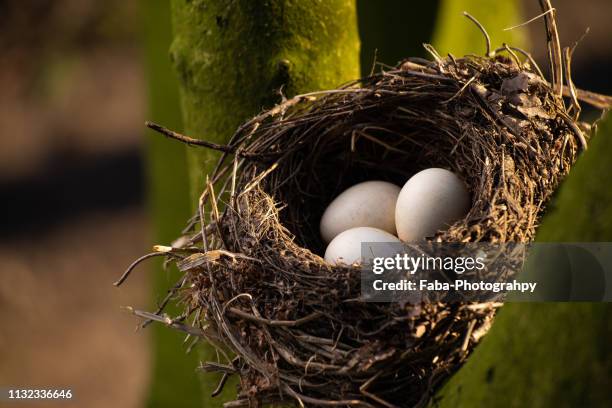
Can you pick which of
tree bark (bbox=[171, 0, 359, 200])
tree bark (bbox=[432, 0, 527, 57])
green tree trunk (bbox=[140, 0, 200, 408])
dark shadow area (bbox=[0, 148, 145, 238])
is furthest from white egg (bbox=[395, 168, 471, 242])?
dark shadow area (bbox=[0, 148, 145, 238])

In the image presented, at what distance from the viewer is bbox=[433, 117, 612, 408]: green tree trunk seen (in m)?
1.15

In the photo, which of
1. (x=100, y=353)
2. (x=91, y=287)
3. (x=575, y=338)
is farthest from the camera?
(x=91, y=287)

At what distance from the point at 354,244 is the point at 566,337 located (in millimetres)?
792

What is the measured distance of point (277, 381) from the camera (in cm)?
159

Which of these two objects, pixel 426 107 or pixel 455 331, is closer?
pixel 455 331

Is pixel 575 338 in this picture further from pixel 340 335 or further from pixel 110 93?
pixel 110 93

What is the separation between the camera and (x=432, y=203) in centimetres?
189

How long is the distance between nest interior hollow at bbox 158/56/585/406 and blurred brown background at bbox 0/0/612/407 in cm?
433

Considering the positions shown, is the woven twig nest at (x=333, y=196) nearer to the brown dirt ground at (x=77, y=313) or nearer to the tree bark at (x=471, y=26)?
the tree bark at (x=471, y=26)

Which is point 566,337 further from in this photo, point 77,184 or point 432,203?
point 77,184

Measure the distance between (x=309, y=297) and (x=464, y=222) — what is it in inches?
13.7

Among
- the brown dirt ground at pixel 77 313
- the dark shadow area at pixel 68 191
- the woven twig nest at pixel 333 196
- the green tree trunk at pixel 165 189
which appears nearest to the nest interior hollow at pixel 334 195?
the woven twig nest at pixel 333 196

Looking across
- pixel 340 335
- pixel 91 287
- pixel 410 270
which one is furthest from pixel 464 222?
pixel 91 287

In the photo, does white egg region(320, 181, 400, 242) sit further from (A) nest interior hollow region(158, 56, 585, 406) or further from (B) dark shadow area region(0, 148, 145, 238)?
(B) dark shadow area region(0, 148, 145, 238)
